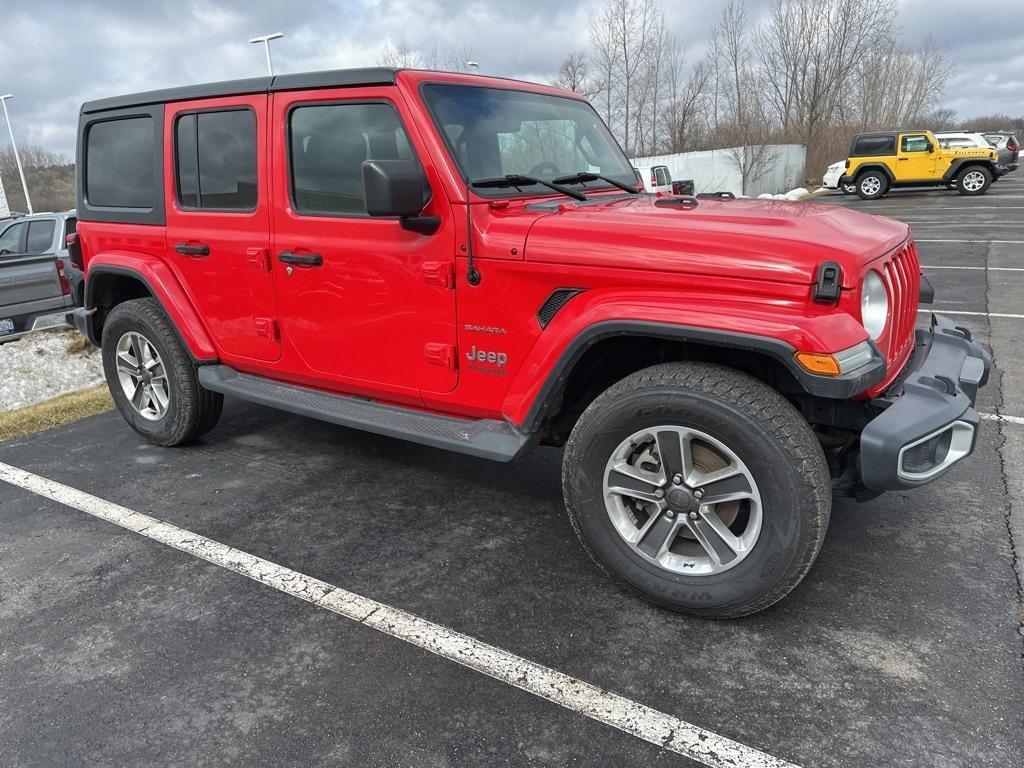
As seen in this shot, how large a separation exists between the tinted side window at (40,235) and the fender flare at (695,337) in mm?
9368

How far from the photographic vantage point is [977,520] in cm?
337

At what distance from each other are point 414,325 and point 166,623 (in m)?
1.55

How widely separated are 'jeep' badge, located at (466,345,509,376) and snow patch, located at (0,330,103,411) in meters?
6.01

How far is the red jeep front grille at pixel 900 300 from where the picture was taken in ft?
8.82

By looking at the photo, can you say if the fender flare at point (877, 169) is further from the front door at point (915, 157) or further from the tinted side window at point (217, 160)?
the tinted side window at point (217, 160)

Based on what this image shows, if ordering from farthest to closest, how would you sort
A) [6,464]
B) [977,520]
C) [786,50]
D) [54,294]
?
[786,50]
[54,294]
[6,464]
[977,520]

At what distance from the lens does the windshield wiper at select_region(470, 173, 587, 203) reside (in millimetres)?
3113

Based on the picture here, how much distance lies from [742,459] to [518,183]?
155cm

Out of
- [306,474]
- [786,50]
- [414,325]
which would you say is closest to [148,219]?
[306,474]

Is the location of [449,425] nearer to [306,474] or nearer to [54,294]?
[306,474]

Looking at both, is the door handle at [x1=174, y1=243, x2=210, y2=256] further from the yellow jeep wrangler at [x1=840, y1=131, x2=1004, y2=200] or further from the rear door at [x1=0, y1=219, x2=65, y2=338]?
the yellow jeep wrangler at [x1=840, y1=131, x2=1004, y2=200]

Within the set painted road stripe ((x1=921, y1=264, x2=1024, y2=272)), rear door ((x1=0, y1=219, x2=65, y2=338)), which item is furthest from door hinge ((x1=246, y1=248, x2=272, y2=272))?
painted road stripe ((x1=921, y1=264, x2=1024, y2=272))

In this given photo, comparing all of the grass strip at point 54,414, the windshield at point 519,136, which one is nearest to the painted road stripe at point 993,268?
the windshield at point 519,136

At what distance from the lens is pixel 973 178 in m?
22.3
